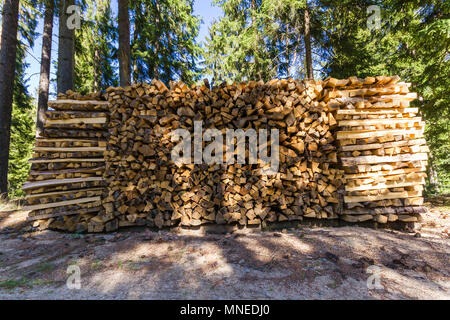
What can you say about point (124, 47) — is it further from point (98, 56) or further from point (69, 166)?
point (98, 56)

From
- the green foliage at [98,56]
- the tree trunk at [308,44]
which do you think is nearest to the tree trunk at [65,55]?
the green foliage at [98,56]

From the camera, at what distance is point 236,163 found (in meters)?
3.57

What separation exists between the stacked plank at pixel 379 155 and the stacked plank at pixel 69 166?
447 centimetres

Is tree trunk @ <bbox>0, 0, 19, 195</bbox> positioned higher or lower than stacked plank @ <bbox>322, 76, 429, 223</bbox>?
higher

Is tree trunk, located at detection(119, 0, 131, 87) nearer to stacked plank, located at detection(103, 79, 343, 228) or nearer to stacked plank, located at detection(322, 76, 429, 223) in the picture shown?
stacked plank, located at detection(103, 79, 343, 228)

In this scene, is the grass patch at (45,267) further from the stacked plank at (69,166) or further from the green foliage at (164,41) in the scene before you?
the green foliage at (164,41)

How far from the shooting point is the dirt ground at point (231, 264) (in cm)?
195

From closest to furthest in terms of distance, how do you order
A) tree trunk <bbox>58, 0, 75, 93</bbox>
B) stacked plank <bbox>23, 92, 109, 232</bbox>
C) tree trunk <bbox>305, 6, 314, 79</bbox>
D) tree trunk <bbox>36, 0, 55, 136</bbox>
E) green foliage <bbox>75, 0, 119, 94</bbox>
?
stacked plank <bbox>23, 92, 109, 232</bbox>
tree trunk <bbox>58, 0, 75, 93</bbox>
tree trunk <bbox>36, 0, 55, 136</bbox>
tree trunk <bbox>305, 6, 314, 79</bbox>
green foliage <bbox>75, 0, 119, 94</bbox>

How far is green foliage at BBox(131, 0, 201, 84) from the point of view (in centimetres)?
800

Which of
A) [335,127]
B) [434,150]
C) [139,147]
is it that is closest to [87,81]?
[139,147]

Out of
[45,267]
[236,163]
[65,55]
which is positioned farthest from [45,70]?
[236,163]

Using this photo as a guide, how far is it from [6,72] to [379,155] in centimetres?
938

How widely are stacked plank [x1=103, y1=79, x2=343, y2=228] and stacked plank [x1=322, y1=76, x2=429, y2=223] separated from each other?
23cm

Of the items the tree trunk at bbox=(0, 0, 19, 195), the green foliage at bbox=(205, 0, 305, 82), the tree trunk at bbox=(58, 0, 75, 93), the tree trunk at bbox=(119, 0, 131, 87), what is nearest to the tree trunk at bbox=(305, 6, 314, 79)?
the green foliage at bbox=(205, 0, 305, 82)
